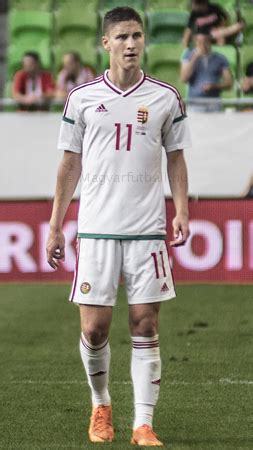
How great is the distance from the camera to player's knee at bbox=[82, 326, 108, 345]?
21.9 ft

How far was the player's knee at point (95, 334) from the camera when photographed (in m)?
6.67

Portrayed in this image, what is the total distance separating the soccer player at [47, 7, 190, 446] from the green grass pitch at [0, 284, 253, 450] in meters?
0.57

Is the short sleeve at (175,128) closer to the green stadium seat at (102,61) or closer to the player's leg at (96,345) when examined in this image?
the player's leg at (96,345)

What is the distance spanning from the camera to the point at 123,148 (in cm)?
658

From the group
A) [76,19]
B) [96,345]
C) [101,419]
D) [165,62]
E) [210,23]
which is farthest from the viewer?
[76,19]

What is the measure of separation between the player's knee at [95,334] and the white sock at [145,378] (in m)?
0.17

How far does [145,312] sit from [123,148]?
0.83 metres

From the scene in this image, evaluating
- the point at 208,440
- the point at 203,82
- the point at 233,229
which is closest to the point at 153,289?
the point at 208,440

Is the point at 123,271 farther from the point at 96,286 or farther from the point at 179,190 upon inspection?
the point at 179,190

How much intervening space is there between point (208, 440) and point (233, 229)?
7.00 metres

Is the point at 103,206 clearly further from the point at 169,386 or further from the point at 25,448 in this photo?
the point at 169,386

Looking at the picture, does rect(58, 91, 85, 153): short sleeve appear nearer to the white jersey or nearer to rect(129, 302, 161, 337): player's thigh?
the white jersey

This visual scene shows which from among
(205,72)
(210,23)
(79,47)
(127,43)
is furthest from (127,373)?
(79,47)

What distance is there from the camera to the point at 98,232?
666 cm
